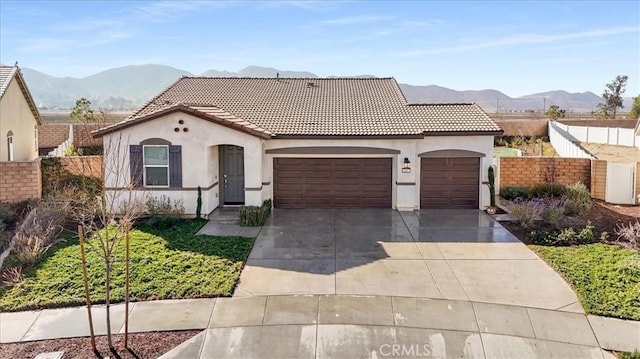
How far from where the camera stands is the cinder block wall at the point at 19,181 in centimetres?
1680

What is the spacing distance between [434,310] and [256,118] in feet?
40.6

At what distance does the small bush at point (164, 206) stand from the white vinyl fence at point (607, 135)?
27.9 meters

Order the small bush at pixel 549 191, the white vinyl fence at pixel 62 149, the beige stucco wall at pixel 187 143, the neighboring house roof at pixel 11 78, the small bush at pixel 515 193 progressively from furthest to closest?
the white vinyl fence at pixel 62 149 → the neighboring house roof at pixel 11 78 → the small bush at pixel 515 193 → the small bush at pixel 549 191 → the beige stucco wall at pixel 187 143

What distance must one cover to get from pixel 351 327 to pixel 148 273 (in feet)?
17.0

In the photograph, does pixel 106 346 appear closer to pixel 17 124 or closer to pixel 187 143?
pixel 187 143

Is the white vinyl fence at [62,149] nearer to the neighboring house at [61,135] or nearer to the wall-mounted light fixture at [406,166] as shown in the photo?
the neighboring house at [61,135]

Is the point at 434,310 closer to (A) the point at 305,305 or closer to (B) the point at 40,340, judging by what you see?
(A) the point at 305,305

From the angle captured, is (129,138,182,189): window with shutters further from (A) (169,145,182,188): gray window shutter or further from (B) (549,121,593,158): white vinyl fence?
(B) (549,121,593,158): white vinyl fence

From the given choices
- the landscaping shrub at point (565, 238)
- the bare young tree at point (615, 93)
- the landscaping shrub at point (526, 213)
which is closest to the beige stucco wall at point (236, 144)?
the landscaping shrub at point (526, 213)

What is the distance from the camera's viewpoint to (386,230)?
15.2 meters

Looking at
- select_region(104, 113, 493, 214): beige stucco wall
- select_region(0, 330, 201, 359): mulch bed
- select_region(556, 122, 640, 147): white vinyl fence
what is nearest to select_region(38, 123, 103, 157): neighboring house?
select_region(104, 113, 493, 214): beige stucco wall

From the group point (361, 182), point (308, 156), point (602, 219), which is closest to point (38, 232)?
point (308, 156)

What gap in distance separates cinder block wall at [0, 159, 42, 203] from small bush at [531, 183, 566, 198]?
63.2 ft

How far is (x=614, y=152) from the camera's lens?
2989 centimetres
